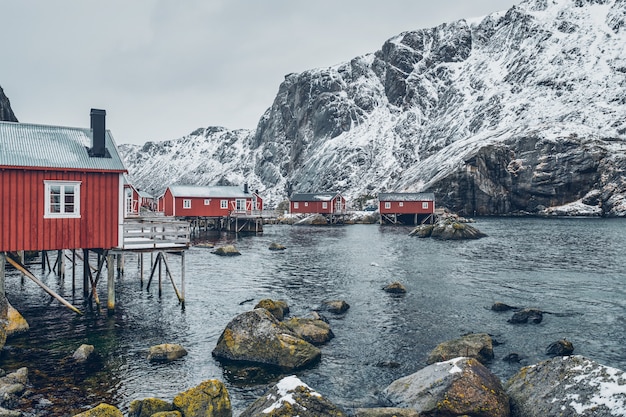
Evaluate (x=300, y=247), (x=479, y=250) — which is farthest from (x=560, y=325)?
(x=300, y=247)

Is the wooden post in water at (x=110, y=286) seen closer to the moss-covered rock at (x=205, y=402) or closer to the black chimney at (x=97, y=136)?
the black chimney at (x=97, y=136)

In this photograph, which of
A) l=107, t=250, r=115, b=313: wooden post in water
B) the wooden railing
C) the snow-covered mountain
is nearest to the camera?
l=107, t=250, r=115, b=313: wooden post in water

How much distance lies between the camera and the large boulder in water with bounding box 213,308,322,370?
17.5 metres

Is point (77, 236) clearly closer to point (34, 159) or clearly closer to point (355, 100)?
point (34, 159)

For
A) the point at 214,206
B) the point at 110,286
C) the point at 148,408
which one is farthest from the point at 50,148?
the point at 214,206

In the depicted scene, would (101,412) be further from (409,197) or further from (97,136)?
(409,197)

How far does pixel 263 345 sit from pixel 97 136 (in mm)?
13647

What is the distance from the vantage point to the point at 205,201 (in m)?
81.2

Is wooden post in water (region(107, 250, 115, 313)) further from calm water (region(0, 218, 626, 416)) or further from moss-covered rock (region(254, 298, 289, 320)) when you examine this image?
moss-covered rock (region(254, 298, 289, 320))

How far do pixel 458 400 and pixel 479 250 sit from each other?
4349 centimetres

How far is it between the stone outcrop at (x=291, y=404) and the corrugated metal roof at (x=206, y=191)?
233ft

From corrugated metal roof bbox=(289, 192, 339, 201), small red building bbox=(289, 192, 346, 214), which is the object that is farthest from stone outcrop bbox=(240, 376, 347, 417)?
corrugated metal roof bbox=(289, 192, 339, 201)

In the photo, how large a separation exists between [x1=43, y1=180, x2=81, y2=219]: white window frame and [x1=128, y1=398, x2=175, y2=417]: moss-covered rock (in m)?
12.5

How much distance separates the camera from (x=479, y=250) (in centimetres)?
5297
